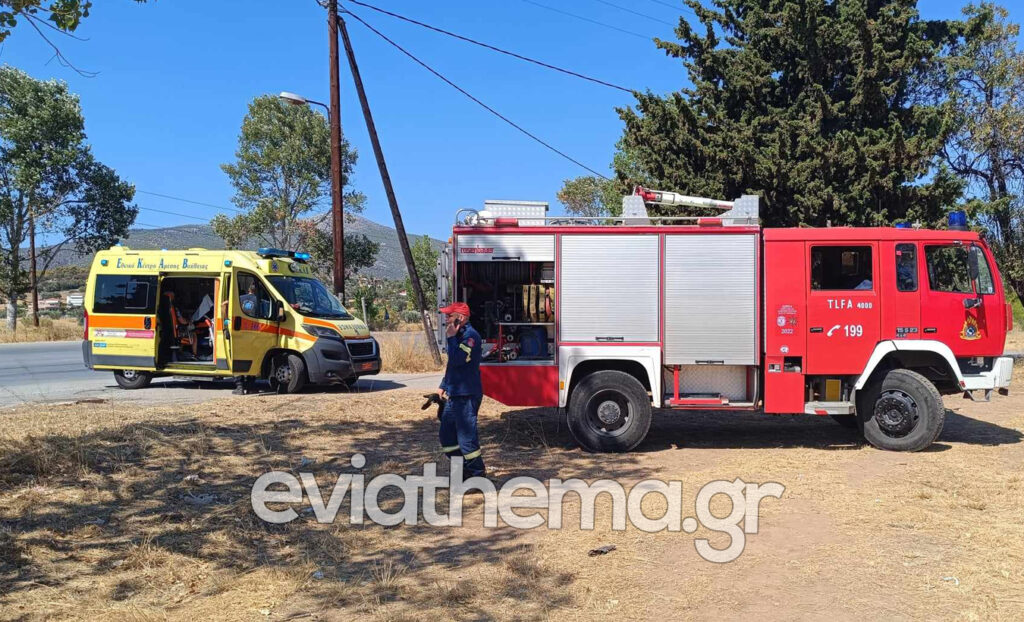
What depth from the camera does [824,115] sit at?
15734 millimetres

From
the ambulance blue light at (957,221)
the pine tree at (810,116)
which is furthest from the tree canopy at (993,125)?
the ambulance blue light at (957,221)

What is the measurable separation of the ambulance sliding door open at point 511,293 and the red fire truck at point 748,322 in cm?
3

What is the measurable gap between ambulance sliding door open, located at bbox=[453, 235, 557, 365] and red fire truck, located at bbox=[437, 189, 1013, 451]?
34mm

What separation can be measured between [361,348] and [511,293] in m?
5.28

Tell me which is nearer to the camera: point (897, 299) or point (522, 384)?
point (897, 299)

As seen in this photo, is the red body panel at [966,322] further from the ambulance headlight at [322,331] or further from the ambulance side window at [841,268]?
the ambulance headlight at [322,331]

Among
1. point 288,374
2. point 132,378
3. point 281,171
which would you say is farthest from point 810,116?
point 281,171

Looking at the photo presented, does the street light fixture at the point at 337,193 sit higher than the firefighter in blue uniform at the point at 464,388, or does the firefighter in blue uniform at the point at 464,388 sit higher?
the street light fixture at the point at 337,193

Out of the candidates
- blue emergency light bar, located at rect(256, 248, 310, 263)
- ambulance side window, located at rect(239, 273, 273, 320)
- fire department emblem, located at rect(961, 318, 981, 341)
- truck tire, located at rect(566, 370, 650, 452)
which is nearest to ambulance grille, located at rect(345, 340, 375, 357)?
ambulance side window, located at rect(239, 273, 273, 320)

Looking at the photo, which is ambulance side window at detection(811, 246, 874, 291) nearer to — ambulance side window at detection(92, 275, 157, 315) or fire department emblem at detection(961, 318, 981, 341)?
fire department emblem at detection(961, 318, 981, 341)

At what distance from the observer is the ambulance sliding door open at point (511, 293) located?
27.5 ft

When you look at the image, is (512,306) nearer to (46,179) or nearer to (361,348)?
(361,348)

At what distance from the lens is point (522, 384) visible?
8.32 metres

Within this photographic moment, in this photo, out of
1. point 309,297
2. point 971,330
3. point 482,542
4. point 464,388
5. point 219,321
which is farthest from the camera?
point 309,297
